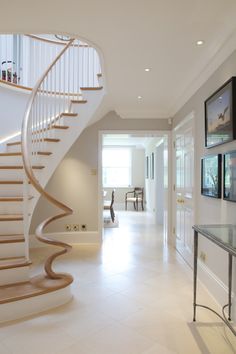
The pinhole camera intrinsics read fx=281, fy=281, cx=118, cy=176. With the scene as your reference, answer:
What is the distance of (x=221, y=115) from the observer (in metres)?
2.65

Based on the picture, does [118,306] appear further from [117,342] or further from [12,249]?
[12,249]

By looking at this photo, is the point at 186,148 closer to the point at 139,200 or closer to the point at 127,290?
the point at 127,290

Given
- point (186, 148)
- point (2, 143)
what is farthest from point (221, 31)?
point (2, 143)

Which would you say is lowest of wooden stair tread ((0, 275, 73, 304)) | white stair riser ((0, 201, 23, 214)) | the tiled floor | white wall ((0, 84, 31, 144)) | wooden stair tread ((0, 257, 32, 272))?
the tiled floor

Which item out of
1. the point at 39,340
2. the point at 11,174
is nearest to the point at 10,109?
the point at 11,174

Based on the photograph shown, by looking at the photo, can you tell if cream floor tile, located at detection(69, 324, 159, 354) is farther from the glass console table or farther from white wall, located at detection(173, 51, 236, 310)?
white wall, located at detection(173, 51, 236, 310)

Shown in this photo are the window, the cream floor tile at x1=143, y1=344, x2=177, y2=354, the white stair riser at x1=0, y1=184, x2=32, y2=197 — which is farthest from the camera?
the window

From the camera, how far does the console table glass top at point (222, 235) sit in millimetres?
1816

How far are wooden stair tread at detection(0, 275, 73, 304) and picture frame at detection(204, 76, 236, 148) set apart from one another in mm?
2064

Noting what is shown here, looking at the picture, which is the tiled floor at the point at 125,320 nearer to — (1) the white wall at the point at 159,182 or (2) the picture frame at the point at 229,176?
(2) the picture frame at the point at 229,176

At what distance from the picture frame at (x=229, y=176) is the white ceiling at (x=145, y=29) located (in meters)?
0.95

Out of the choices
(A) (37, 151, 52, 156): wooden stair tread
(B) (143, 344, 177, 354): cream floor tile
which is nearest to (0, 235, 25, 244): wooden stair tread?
(A) (37, 151, 52, 156): wooden stair tread

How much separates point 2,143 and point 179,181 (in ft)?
9.68

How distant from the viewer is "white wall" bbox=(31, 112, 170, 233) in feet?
17.2
